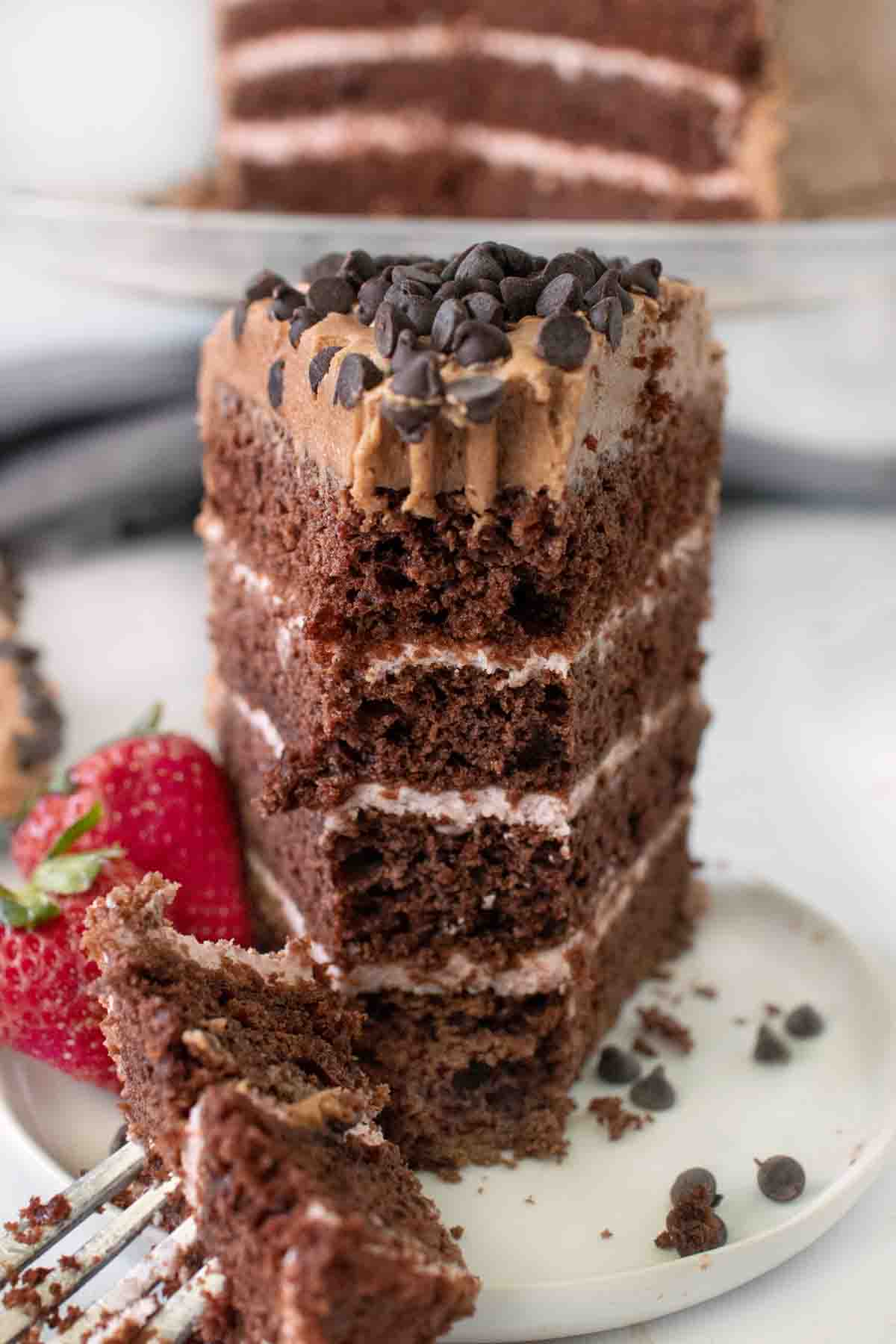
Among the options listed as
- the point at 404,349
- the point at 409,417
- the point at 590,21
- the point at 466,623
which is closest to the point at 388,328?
the point at 404,349

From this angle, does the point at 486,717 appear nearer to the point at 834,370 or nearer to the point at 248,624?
the point at 248,624

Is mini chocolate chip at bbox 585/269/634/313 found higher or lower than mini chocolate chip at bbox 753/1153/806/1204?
higher

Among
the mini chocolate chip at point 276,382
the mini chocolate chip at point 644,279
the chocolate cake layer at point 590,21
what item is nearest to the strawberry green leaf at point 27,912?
the mini chocolate chip at point 276,382

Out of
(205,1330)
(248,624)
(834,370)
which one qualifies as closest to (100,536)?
(248,624)

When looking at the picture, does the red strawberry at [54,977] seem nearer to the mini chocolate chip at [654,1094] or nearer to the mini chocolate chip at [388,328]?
the mini chocolate chip at [654,1094]

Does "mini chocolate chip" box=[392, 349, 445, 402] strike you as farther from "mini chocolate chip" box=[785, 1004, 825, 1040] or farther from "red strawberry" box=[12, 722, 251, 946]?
"mini chocolate chip" box=[785, 1004, 825, 1040]

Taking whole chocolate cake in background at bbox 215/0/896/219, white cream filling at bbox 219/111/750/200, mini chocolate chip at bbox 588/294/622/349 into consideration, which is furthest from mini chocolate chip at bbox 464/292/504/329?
white cream filling at bbox 219/111/750/200

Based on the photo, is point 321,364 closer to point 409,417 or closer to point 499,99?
point 409,417
